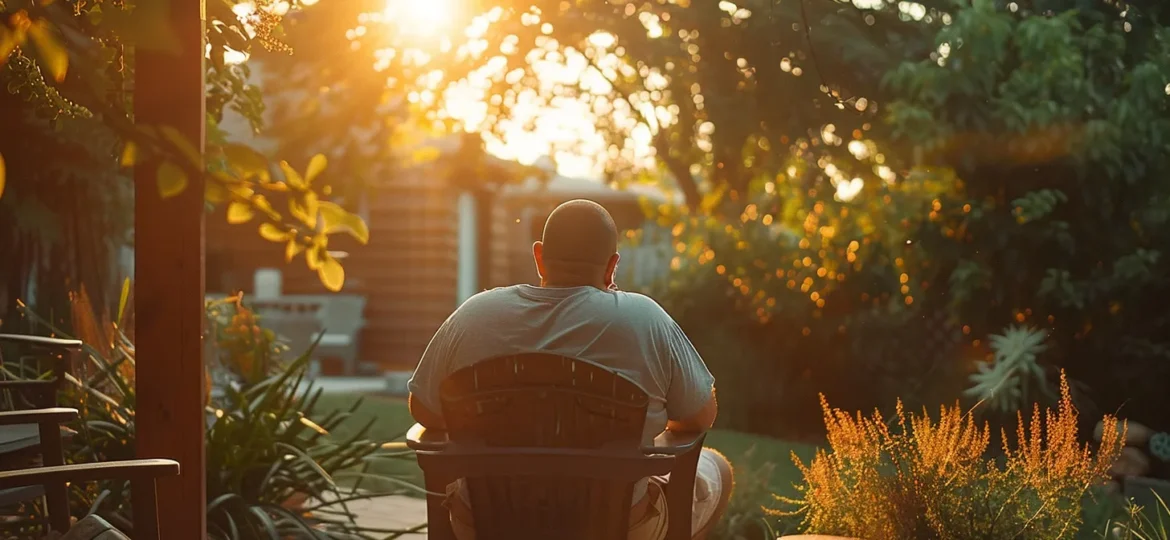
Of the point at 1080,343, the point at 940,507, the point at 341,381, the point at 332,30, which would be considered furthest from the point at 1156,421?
the point at 341,381

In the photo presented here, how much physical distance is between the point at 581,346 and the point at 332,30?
748cm

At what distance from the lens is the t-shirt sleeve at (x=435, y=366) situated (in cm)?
339

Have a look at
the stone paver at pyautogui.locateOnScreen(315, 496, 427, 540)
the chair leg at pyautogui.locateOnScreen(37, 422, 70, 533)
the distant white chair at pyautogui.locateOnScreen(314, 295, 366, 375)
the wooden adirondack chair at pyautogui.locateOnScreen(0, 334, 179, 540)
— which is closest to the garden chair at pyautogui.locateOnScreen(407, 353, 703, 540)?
the wooden adirondack chair at pyautogui.locateOnScreen(0, 334, 179, 540)

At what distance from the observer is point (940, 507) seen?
3990 mm

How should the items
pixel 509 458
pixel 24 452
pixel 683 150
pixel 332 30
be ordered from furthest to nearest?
1. pixel 683 150
2. pixel 332 30
3. pixel 24 452
4. pixel 509 458

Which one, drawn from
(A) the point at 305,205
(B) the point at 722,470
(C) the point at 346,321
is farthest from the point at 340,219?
(C) the point at 346,321

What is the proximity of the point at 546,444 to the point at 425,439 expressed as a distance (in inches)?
12.9

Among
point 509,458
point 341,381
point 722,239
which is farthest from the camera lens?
point 341,381

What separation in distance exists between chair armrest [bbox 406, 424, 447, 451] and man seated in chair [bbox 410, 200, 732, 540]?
28 mm

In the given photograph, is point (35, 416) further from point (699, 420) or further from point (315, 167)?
point (315, 167)

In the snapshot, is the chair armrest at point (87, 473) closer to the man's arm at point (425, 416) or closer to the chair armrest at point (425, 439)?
the chair armrest at point (425, 439)

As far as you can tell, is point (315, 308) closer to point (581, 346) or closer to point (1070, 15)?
point (1070, 15)

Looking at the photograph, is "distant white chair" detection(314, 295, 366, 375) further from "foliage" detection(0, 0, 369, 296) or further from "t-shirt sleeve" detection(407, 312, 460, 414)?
"foliage" detection(0, 0, 369, 296)

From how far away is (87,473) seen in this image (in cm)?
247
